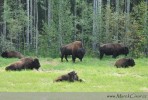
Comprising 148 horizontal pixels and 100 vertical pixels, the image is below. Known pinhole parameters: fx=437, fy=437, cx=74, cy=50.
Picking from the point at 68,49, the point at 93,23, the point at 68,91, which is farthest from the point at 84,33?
the point at 68,91

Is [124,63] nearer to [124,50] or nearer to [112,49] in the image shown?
[112,49]

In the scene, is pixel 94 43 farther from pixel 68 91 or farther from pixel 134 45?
pixel 68 91

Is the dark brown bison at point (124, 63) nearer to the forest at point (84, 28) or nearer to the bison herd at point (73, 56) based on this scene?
the bison herd at point (73, 56)

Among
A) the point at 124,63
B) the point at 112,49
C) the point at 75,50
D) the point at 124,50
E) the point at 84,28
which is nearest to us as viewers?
the point at 124,63

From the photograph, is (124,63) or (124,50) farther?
(124,50)

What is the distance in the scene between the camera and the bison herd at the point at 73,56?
17625mm

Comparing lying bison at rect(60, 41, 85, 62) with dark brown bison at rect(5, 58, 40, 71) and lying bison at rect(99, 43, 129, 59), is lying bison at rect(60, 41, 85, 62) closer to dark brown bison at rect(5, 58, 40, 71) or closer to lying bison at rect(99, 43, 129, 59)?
lying bison at rect(99, 43, 129, 59)

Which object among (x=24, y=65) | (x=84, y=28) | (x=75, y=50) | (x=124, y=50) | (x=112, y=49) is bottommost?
(x=124, y=50)

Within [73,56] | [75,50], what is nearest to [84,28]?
[75,50]

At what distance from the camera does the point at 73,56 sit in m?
29.8

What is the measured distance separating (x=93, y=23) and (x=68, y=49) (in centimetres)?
1113
